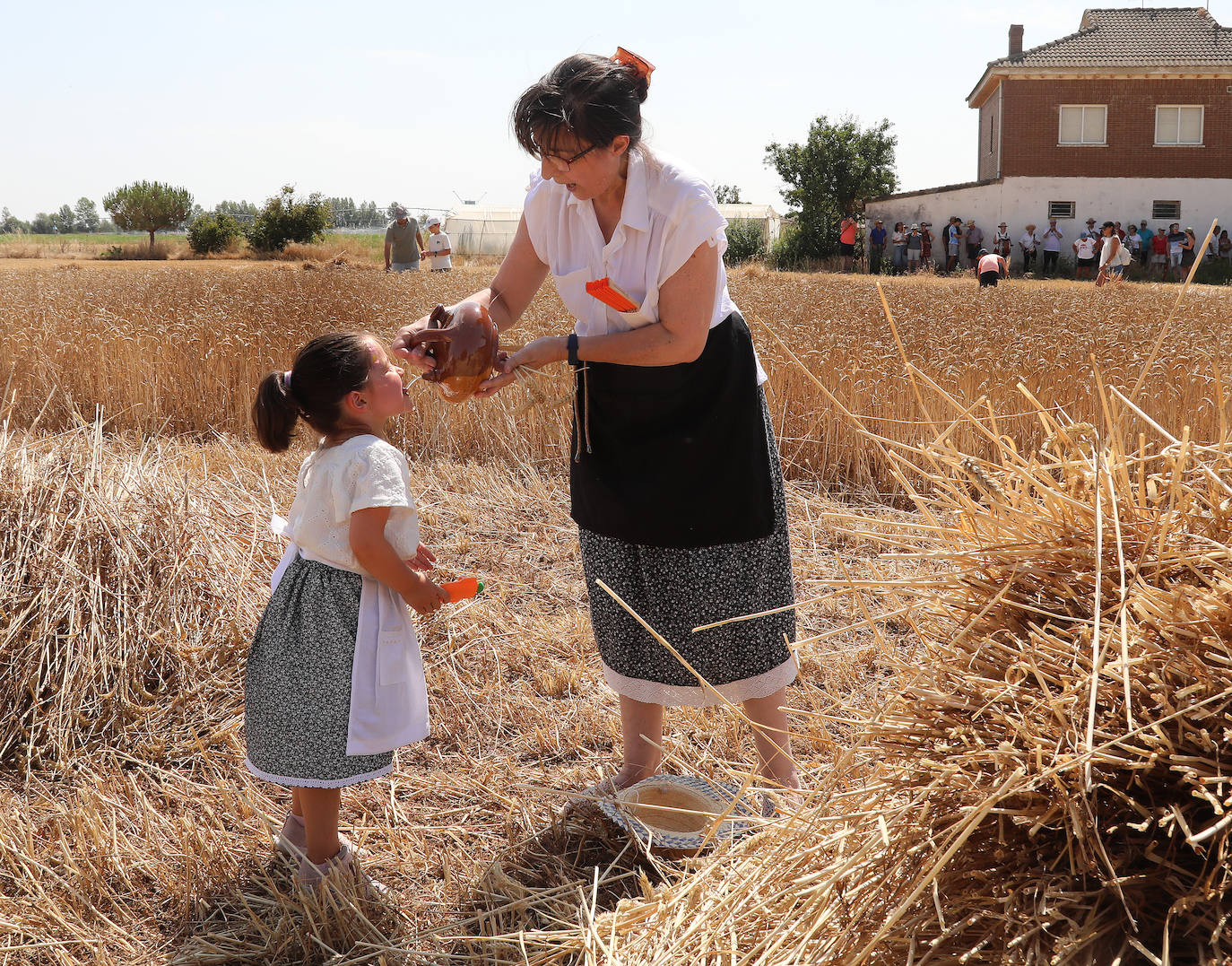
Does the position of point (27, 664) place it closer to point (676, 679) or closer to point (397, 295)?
point (676, 679)

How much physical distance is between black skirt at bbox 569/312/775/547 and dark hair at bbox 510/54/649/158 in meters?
0.49

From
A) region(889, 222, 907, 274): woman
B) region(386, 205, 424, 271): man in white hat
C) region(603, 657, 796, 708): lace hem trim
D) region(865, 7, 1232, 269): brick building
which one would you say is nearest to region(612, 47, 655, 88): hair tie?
region(603, 657, 796, 708): lace hem trim

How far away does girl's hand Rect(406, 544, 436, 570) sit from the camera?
2156mm

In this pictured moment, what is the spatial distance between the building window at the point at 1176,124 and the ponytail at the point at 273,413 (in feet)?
103

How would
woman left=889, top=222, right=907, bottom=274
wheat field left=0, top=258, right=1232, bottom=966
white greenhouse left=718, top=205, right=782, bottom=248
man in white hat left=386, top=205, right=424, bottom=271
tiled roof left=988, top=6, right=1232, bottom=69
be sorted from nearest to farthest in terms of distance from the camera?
wheat field left=0, top=258, right=1232, bottom=966, man in white hat left=386, top=205, right=424, bottom=271, woman left=889, top=222, right=907, bottom=274, tiled roof left=988, top=6, right=1232, bottom=69, white greenhouse left=718, top=205, right=782, bottom=248

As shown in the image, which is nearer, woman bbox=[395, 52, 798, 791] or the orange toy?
woman bbox=[395, 52, 798, 791]

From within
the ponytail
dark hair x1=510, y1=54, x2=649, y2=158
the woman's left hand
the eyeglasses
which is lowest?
the ponytail

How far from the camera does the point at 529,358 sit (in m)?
2.04

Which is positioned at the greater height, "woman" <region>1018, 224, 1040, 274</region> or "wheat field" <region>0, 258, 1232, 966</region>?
"woman" <region>1018, 224, 1040, 274</region>

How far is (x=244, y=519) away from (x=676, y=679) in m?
2.03

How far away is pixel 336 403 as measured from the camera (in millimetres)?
2100

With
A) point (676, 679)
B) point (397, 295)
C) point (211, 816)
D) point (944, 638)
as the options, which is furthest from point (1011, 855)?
point (397, 295)

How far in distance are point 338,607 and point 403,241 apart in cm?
1208

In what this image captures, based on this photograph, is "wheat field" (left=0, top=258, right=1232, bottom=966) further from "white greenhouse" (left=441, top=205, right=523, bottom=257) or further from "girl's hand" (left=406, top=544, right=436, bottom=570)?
"white greenhouse" (left=441, top=205, right=523, bottom=257)
